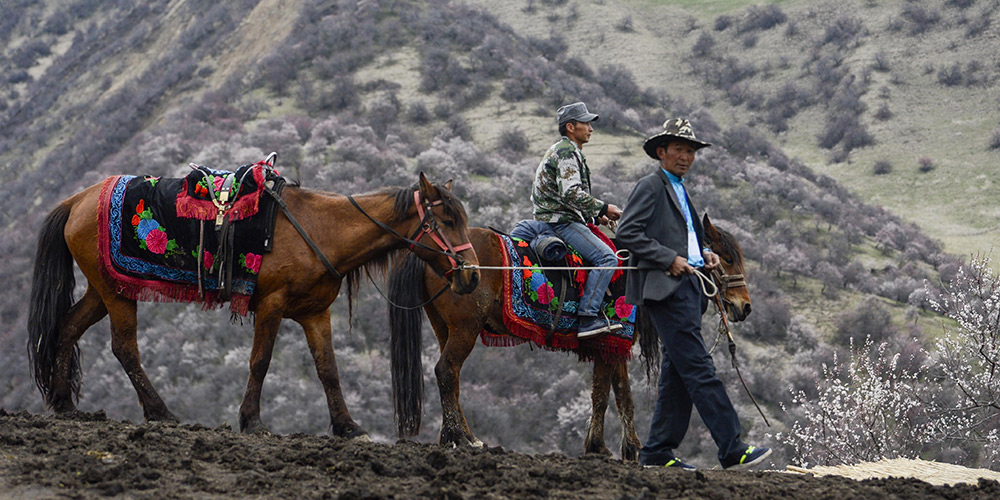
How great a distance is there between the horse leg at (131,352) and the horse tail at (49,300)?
1.91ft

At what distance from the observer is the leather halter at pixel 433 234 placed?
7.71 meters

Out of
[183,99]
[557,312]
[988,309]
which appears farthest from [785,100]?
[557,312]

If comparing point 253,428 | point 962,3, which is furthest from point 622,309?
point 962,3

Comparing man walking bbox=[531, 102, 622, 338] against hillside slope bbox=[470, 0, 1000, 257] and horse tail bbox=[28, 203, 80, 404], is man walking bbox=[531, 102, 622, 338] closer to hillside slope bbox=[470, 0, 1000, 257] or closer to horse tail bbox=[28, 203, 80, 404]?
horse tail bbox=[28, 203, 80, 404]

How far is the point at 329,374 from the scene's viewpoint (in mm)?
7812

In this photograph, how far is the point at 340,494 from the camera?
15.2 ft

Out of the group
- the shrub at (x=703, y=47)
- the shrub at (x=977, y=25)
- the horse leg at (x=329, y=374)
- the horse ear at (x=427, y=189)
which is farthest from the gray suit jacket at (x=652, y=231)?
the shrub at (x=703, y=47)

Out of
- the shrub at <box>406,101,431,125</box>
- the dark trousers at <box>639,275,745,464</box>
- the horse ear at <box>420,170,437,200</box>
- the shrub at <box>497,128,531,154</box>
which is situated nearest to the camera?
the dark trousers at <box>639,275,745,464</box>

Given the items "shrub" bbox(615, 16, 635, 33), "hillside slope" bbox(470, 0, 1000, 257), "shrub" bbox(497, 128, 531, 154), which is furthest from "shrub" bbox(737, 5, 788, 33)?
"shrub" bbox(497, 128, 531, 154)

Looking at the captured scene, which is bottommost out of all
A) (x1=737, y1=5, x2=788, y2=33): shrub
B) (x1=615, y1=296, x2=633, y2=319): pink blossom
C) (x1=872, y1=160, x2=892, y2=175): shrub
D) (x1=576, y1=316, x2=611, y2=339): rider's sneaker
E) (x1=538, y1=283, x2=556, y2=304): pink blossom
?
(x1=576, y1=316, x2=611, y2=339): rider's sneaker

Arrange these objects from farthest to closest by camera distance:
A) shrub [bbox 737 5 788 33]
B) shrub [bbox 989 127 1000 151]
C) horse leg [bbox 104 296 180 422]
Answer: shrub [bbox 737 5 788 33], shrub [bbox 989 127 1000 151], horse leg [bbox 104 296 180 422]

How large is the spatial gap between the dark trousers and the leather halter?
1807 mm

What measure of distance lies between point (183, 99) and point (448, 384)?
3769cm

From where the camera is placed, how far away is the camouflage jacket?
8711 millimetres
